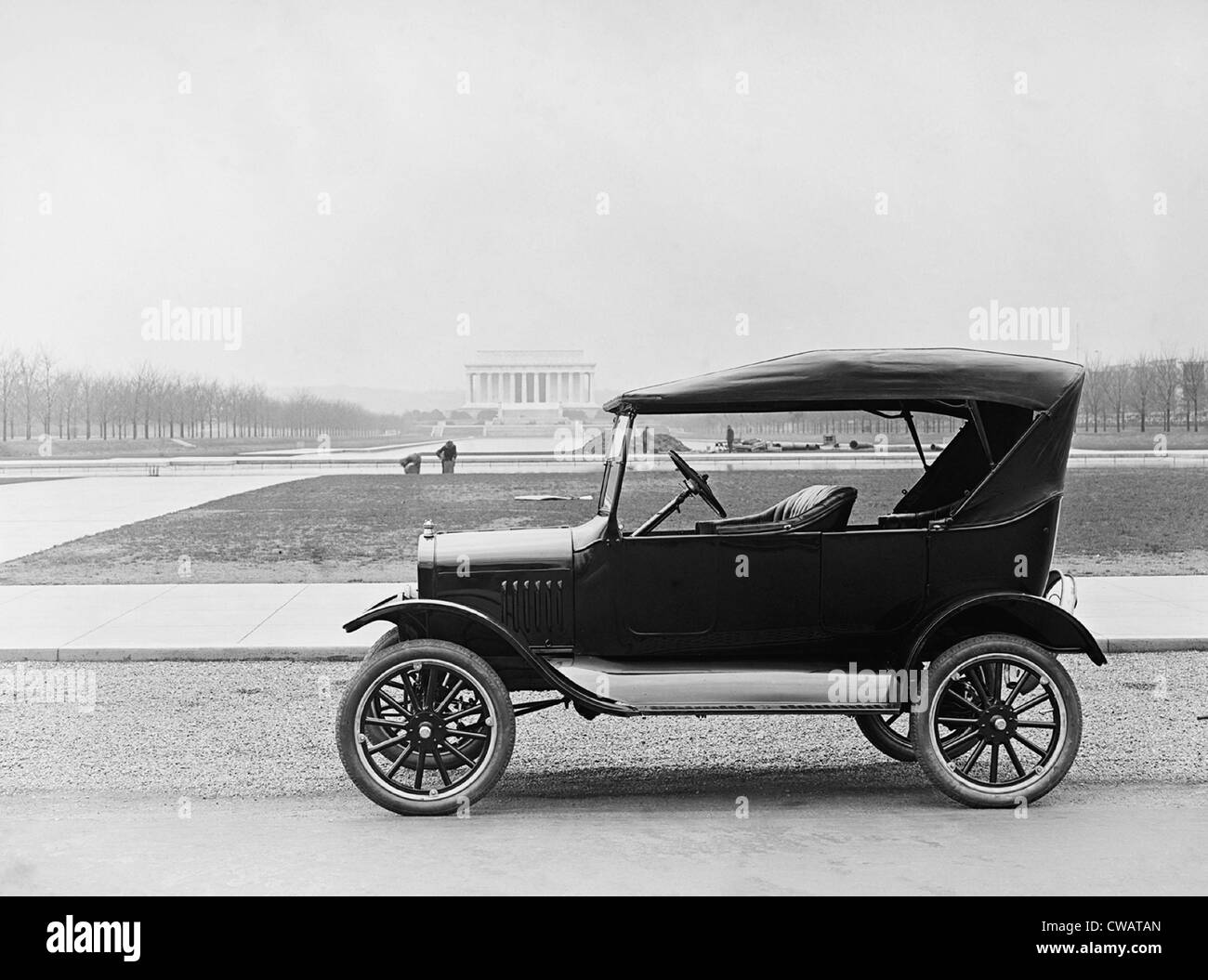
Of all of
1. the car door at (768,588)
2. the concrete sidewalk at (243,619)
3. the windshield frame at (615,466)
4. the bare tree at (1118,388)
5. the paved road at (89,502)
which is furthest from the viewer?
the bare tree at (1118,388)

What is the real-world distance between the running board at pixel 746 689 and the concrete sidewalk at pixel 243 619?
4.23 meters

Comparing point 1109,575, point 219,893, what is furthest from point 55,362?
point 219,893

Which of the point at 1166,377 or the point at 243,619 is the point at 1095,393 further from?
the point at 243,619

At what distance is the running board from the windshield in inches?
29.9

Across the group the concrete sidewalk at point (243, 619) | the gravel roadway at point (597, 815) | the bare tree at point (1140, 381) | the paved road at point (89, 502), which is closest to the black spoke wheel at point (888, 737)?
the gravel roadway at point (597, 815)

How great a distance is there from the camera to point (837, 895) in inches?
166

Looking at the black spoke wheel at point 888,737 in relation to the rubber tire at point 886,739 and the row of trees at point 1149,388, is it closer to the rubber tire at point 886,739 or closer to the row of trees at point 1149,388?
the rubber tire at point 886,739

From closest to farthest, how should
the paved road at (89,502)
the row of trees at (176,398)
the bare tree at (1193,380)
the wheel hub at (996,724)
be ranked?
the wheel hub at (996,724), the paved road at (89,502), the bare tree at (1193,380), the row of trees at (176,398)

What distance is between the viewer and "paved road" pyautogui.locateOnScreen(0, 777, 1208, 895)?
4.36 metres

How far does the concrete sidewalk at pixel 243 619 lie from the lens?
9.34 metres

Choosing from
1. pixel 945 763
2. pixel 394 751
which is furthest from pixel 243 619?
pixel 945 763

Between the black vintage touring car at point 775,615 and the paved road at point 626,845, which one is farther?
the black vintage touring car at point 775,615

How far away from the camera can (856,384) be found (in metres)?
5.68

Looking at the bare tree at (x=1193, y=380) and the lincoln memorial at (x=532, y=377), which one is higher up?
the lincoln memorial at (x=532, y=377)
